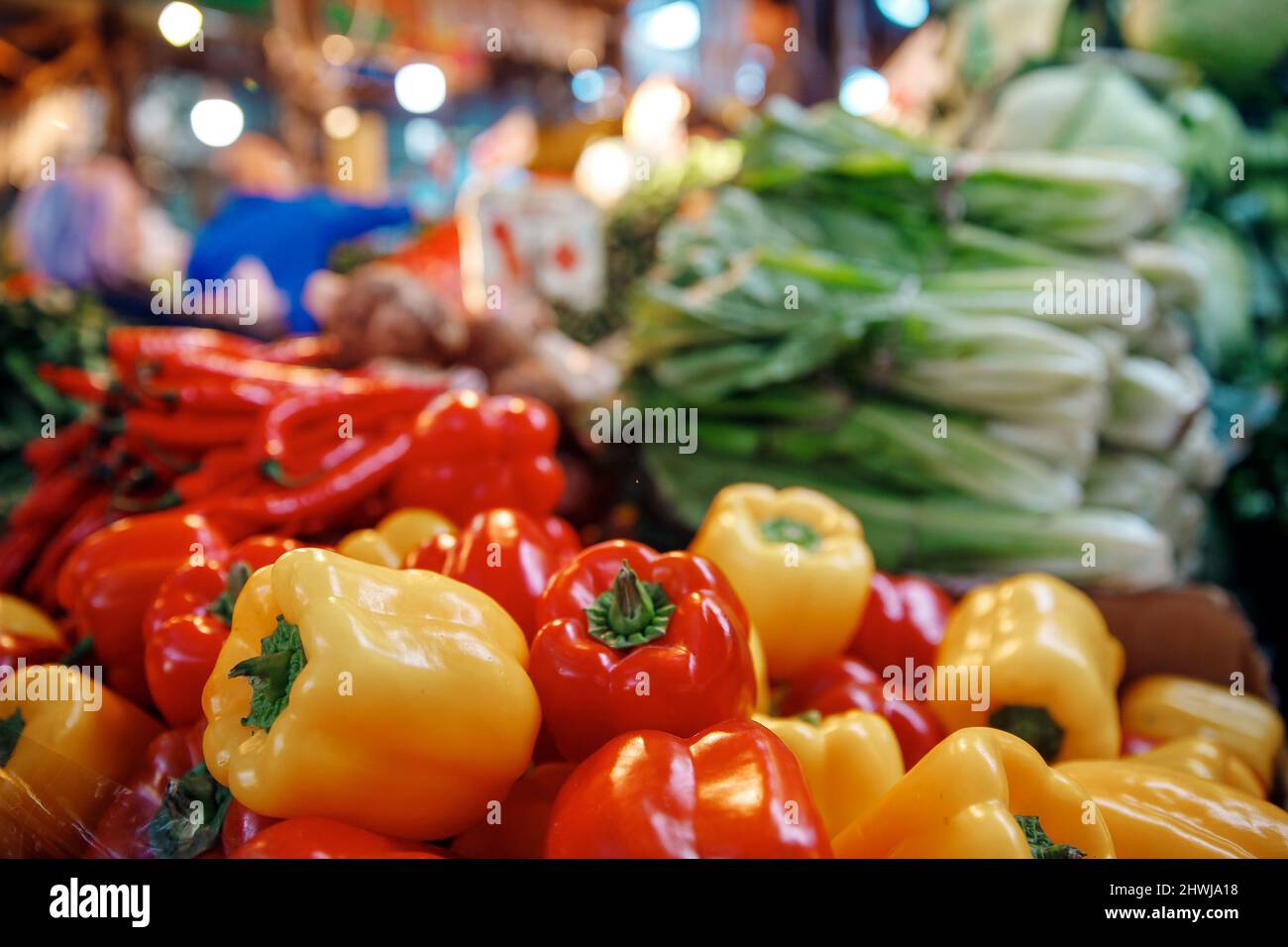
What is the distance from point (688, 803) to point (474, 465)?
1.31m

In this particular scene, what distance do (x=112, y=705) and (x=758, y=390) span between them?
72.8 inches

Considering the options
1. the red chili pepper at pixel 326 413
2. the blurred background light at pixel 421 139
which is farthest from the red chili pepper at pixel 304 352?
the blurred background light at pixel 421 139

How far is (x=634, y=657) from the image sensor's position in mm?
1249

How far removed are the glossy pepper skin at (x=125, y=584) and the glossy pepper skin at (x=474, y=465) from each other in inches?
20.7

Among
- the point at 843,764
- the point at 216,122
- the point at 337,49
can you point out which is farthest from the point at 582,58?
the point at 843,764

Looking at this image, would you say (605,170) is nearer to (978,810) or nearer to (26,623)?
(26,623)

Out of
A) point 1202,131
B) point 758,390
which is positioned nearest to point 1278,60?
point 1202,131

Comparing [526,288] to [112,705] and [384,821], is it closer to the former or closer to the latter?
[112,705]

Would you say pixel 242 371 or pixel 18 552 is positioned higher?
pixel 242 371

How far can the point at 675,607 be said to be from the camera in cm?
133

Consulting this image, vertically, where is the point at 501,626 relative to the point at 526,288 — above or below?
below

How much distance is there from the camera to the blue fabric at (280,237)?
6.12 m

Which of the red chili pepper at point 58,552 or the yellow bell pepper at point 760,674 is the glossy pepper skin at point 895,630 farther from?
the red chili pepper at point 58,552

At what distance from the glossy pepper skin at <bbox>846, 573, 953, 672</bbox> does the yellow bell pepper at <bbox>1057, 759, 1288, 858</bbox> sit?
0.61m
